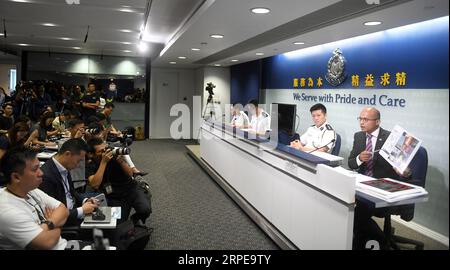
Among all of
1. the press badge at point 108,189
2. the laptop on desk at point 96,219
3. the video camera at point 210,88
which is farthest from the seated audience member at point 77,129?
the video camera at point 210,88

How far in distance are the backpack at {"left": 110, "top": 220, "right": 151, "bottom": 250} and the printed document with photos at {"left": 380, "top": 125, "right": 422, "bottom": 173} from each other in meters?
2.14

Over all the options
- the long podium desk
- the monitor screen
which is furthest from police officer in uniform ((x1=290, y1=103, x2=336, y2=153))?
the long podium desk

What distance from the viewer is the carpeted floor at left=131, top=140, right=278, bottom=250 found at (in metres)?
3.55

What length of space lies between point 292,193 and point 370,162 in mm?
884

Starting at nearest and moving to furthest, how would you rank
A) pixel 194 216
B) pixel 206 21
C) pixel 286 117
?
pixel 286 117 < pixel 206 21 < pixel 194 216

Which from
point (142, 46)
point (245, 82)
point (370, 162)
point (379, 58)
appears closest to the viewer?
point (370, 162)

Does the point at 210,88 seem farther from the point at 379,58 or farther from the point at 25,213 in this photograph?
the point at 25,213

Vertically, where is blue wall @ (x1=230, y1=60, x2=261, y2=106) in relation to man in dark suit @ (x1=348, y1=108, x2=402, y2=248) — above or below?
above

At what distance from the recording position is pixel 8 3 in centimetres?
506

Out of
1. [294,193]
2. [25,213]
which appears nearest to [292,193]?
[294,193]

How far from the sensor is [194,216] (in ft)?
14.2

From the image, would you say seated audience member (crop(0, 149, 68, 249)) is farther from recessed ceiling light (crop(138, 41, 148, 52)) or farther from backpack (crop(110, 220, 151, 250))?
recessed ceiling light (crop(138, 41, 148, 52))

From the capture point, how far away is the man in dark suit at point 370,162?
2891 millimetres

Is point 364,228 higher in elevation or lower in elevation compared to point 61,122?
lower
